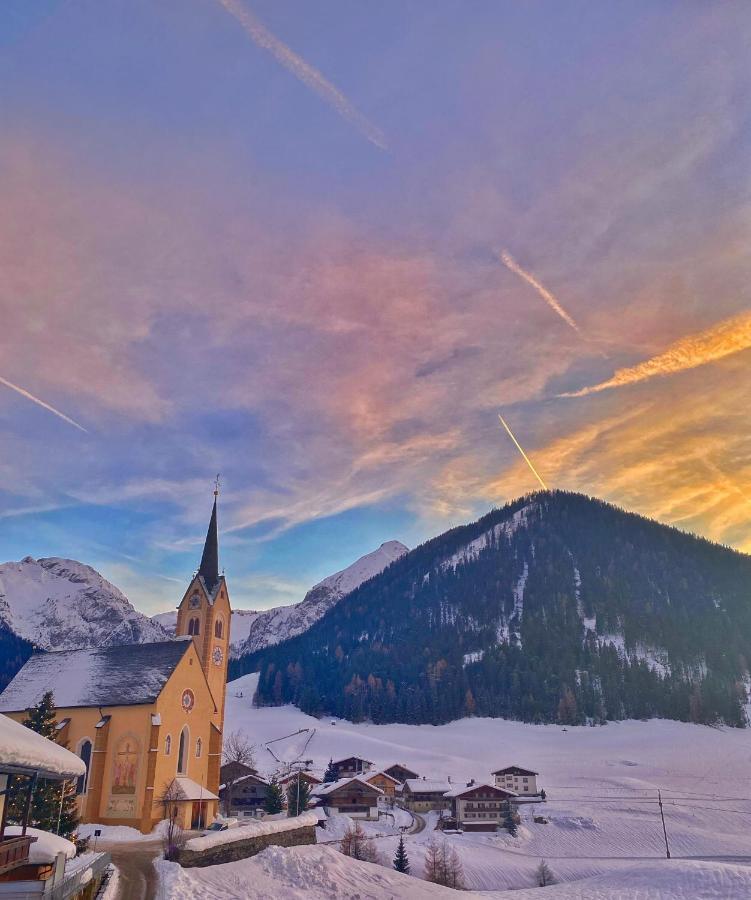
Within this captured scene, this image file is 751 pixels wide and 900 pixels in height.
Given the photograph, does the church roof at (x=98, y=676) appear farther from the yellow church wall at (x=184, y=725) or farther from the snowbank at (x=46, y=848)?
the snowbank at (x=46, y=848)

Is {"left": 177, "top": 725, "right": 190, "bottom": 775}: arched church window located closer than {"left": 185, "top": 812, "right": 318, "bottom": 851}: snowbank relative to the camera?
No

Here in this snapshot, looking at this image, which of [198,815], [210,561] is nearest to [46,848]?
[198,815]

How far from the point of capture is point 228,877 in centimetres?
2848

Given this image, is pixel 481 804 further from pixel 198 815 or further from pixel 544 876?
pixel 198 815

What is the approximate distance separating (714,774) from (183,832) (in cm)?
8490

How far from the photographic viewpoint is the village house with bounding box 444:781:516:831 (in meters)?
83.2

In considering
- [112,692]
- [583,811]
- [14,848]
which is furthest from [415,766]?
[14,848]

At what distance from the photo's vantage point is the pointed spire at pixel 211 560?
2702 inches

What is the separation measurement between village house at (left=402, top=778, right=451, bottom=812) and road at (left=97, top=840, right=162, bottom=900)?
195ft

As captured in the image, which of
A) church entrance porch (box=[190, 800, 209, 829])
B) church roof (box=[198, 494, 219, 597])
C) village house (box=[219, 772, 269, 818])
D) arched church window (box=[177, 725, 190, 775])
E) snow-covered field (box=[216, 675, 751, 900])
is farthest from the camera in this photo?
village house (box=[219, 772, 269, 818])

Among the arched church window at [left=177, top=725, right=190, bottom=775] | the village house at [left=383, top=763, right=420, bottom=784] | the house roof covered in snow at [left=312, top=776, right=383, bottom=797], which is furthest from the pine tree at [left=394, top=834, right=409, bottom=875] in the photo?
the village house at [left=383, top=763, right=420, bottom=784]

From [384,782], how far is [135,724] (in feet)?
176

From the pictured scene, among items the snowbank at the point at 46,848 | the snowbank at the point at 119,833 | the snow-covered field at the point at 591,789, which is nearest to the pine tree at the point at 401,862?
the snow-covered field at the point at 591,789

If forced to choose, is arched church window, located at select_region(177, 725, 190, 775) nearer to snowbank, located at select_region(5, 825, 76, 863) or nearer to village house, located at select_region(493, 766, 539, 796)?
snowbank, located at select_region(5, 825, 76, 863)
